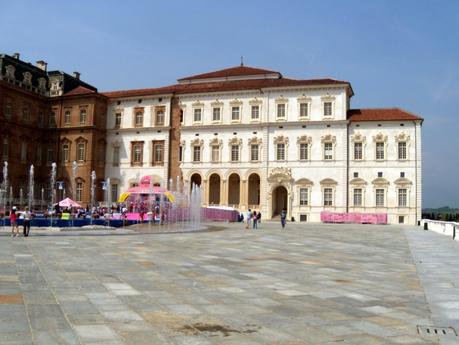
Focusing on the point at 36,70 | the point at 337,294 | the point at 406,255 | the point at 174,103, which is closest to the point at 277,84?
the point at 174,103

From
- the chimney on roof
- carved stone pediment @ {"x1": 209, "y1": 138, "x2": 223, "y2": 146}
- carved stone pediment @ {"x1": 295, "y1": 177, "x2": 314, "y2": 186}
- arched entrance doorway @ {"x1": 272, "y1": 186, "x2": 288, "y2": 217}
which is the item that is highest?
the chimney on roof

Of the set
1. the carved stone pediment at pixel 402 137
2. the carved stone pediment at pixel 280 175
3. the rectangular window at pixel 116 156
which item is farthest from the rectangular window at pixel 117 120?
the carved stone pediment at pixel 402 137

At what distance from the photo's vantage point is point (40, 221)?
99.0ft

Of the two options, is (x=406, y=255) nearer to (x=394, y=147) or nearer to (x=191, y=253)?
(x=191, y=253)

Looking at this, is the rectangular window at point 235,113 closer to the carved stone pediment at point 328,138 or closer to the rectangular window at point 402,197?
the carved stone pediment at point 328,138

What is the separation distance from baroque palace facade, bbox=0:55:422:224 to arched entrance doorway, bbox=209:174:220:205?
0.13 m

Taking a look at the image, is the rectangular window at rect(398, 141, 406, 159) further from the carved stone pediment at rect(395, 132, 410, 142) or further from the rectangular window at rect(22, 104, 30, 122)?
the rectangular window at rect(22, 104, 30, 122)

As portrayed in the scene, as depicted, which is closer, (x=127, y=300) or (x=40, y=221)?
(x=127, y=300)

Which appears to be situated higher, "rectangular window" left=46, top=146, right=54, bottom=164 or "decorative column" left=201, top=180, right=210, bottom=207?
"rectangular window" left=46, top=146, right=54, bottom=164

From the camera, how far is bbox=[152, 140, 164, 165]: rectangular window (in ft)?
194

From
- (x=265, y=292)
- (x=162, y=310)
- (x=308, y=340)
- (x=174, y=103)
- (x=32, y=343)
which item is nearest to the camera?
(x=32, y=343)

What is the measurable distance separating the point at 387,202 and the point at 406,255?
33.8m

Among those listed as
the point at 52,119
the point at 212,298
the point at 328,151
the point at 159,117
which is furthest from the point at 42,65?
the point at 212,298

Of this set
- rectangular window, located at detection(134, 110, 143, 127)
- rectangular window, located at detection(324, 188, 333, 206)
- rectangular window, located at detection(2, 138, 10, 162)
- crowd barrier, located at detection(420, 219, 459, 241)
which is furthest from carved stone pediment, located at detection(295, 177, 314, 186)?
rectangular window, located at detection(2, 138, 10, 162)
